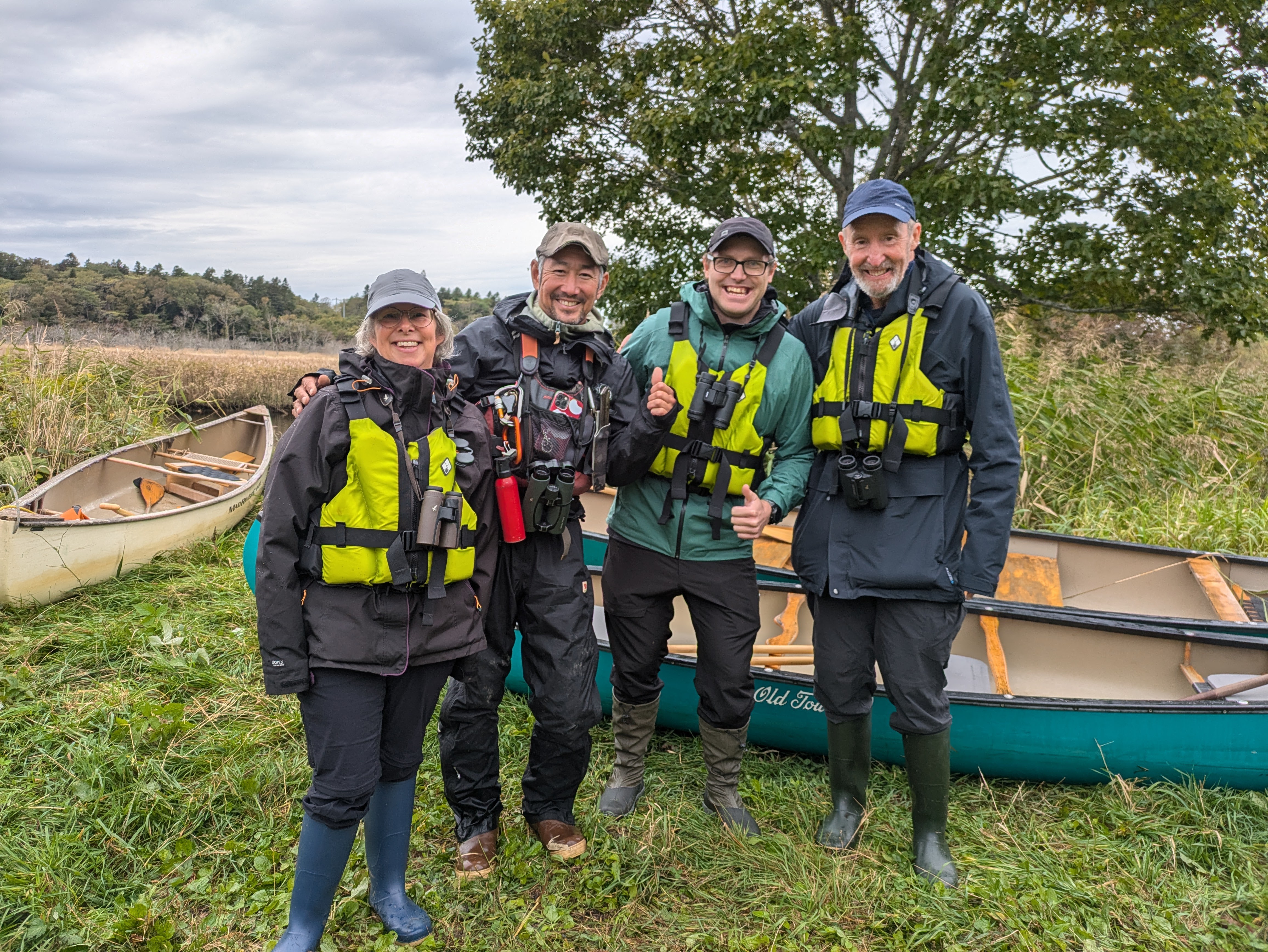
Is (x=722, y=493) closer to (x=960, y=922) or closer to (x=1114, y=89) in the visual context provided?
(x=960, y=922)

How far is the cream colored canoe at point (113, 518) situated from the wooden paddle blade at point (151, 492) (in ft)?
0.19

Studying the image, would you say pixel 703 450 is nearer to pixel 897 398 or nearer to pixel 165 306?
pixel 897 398

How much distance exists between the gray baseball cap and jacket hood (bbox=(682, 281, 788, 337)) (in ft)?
3.31

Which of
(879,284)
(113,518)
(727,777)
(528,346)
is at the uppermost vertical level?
(879,284)

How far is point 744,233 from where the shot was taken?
2885 millimetres

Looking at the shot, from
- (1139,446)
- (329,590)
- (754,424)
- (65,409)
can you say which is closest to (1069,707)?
(754,424)

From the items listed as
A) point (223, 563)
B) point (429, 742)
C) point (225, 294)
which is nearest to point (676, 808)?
point (429, 742)

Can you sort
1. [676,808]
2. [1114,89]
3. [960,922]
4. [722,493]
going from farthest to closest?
[1114,89]
[676,808]
[722,493]
[960,922]

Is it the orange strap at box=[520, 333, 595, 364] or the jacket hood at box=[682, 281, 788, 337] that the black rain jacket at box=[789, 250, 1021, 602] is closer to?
the jacket hood at box=[682, 281, 788, 337]

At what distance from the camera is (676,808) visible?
→ 11.1 ft

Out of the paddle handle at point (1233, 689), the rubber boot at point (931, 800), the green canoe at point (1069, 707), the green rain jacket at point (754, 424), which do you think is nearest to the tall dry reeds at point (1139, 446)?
the green canoe at point (1069, 707)

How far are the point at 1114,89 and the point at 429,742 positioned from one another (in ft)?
30.8

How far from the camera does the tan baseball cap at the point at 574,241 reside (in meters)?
2.72

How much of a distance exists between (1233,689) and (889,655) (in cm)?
166
